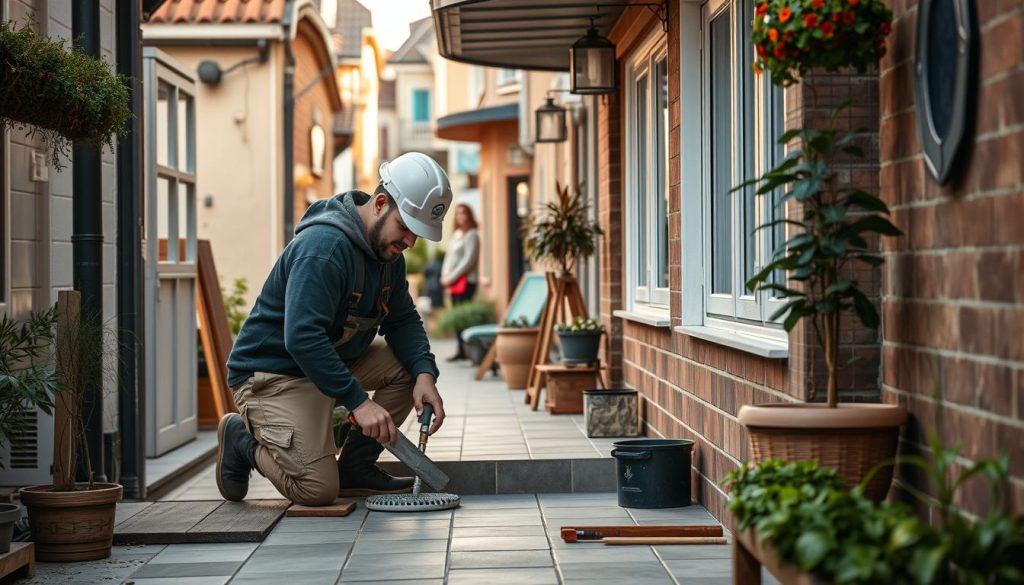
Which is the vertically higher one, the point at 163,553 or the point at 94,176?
the point at 94,176

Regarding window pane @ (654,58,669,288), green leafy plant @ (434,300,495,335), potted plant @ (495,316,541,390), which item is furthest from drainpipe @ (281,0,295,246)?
window pane @ (654,58,669,288)

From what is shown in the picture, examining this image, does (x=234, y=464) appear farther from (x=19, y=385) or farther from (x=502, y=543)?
(x=19, y=385)

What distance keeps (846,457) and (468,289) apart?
533 inches

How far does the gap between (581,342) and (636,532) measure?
12.3 ft

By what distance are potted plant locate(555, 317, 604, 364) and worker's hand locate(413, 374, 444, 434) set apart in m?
2.85

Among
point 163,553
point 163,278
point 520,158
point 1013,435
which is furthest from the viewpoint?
point 520,158

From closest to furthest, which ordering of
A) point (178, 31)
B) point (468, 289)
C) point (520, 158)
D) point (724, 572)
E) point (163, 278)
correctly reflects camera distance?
point (724, 572) → point (163, 278) → point (178, 31) → point (468, 289) → point (520, 158)

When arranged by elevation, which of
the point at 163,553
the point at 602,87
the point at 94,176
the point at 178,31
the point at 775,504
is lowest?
the point at 163,553

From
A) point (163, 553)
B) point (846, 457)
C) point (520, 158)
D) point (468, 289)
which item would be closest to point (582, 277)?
point (468, 289)

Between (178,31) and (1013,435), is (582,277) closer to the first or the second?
(178,31)

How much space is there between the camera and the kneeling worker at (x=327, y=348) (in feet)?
17.5

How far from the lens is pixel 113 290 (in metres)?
7.08

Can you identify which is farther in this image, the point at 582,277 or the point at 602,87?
the point at 582,277

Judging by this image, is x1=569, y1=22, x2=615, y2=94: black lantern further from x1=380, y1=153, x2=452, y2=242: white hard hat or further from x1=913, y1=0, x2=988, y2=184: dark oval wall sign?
x1=913, y1=0, x2=988, y2=184: dark oval wall sign
